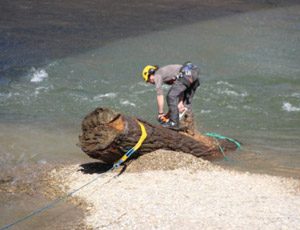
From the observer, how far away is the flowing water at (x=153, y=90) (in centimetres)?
1288

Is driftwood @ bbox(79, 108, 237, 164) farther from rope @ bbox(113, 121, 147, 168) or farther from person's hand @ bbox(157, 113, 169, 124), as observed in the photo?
person's hand @ bbox(157, 113, 169, 124)

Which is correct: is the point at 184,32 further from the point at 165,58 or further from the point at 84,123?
the point at 84,123

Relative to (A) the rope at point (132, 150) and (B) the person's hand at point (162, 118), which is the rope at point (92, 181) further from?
(B) the person's hand at point (162, 118)

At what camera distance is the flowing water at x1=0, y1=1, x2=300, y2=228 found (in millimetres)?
12883

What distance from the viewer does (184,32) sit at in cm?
2452

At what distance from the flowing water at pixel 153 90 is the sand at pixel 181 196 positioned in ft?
3.85

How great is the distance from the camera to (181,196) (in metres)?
9.38

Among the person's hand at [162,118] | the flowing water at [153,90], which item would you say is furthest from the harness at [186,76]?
the flowing water at [153,90]

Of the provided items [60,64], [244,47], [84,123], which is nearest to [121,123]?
[84,123]

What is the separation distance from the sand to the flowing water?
117 cm

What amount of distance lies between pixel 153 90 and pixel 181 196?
8.31 meters

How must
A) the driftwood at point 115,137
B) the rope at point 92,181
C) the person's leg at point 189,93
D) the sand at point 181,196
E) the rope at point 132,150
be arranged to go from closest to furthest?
the sand at point 181,196
the rope at point 92,181
the driftwood at point 115,137
the rope at point 132,150
the person's leg at point 189,93

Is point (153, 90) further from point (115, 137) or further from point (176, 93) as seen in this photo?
point (115, 137)

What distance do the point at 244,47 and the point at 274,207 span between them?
13785 mm
